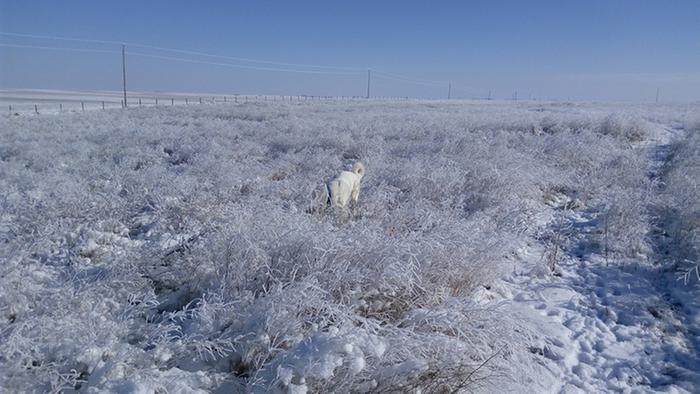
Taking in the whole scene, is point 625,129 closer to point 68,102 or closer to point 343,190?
point 343,190

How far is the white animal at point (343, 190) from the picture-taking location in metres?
6.06

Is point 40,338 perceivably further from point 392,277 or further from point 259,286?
point 392,277

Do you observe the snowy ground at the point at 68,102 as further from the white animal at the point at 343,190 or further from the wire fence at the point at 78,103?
the white animal at the point at 343,190

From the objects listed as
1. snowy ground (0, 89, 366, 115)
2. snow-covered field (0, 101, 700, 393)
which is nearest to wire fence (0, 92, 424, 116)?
snowy ground (0, 89, 366, 115)

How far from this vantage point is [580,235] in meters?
6.37

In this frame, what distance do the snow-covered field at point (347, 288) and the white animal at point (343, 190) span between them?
24 cm

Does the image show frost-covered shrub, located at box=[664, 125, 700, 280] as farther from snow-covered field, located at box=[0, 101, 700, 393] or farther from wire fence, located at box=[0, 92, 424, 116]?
wire fence, located at box=[0, 92, 424, 116]

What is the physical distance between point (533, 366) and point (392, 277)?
49.6 inches

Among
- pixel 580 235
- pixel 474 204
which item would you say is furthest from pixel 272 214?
pixel 580 235

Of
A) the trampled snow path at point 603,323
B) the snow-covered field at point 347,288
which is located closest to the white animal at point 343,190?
the snow-covered field at point 347,288

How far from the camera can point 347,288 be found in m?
3.44

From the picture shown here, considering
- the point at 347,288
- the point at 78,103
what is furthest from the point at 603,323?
the point at 78,103

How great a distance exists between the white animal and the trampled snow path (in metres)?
2.49

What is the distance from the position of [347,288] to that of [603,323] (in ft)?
8.38
